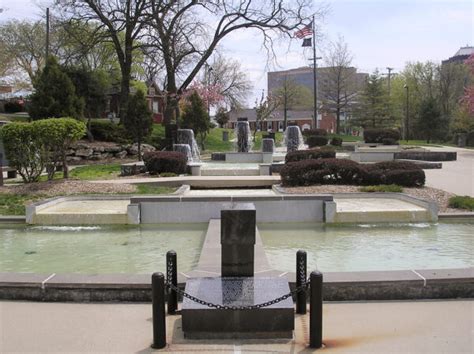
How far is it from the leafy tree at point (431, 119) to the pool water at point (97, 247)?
50.9m

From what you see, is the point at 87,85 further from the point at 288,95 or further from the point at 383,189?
the point at 288,95

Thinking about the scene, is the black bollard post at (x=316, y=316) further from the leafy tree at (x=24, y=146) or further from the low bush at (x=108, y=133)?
the low bush at (x=108, y=133)

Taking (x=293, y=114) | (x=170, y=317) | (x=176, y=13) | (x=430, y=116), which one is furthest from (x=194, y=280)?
(x=293, y=114)

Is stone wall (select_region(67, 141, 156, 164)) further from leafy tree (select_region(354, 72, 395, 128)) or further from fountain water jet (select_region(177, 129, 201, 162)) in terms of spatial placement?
leafy tree (select_region(354, 72, 395, 128))

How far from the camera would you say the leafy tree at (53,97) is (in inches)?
1014

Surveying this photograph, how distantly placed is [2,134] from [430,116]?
50.1 metres

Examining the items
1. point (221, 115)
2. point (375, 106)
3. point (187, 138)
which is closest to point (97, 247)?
point (187, 138)

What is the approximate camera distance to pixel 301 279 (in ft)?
18.0

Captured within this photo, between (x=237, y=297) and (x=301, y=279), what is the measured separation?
0.95 meters

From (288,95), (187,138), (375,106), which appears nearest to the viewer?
(187,138)

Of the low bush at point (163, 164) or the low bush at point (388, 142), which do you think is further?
the low bush at point (388, 142)

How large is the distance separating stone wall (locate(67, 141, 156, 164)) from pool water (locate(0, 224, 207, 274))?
776 inches

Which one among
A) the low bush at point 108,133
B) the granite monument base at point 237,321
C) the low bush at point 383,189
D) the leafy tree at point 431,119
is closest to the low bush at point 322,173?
the low bush at point 383,189

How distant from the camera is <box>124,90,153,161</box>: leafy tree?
25.6m
